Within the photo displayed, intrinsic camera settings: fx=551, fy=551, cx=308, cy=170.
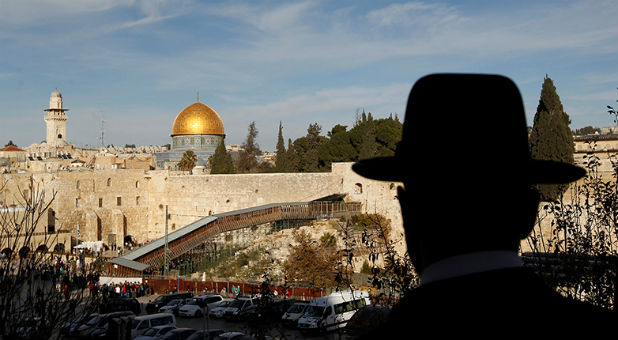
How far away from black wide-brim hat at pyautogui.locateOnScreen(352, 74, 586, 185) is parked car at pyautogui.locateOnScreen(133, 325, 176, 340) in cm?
1023

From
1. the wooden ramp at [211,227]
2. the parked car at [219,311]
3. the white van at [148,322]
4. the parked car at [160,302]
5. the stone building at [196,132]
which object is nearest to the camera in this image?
the white van at [148,322]

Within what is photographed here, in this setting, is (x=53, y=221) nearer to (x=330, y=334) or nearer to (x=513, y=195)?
(x=330, y=334)

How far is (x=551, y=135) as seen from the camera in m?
17.8

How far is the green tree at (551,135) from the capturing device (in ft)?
57.9

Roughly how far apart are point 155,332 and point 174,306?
3.31m

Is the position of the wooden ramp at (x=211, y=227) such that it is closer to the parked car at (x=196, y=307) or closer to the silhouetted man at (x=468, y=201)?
the parked car at (x=196, y=307)

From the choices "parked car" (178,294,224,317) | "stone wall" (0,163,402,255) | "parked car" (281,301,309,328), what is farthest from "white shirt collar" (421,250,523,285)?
"stone wall" (0,163,402,255)

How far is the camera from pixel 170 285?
58.9 feet

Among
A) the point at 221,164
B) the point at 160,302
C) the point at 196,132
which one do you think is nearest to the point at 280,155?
the point at 221,164

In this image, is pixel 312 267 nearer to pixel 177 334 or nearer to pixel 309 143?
pixel 177 334

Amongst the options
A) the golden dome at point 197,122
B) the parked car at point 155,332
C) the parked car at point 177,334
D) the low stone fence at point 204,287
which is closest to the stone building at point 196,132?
the golden dome at point 197,122

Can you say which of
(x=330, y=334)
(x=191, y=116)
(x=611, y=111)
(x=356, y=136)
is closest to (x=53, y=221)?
(x=191, y=116)

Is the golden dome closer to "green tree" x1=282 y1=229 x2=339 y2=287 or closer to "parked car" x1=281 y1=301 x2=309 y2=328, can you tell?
"green tree" x1=282 y1=229 x2=339 y2=287

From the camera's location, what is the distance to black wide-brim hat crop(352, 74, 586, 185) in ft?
3.57
